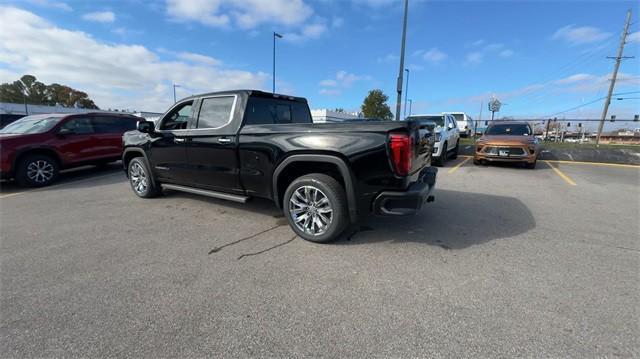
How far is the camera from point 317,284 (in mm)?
2713

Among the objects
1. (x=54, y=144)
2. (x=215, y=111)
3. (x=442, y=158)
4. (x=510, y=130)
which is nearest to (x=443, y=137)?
(x=442, y=158)

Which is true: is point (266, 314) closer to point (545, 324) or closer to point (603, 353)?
point (545, 324)

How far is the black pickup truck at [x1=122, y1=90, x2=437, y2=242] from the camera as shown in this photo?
3178 millimetres

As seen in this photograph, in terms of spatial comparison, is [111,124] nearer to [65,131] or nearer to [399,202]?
[65,131]

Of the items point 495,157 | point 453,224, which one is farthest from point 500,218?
point 495,157

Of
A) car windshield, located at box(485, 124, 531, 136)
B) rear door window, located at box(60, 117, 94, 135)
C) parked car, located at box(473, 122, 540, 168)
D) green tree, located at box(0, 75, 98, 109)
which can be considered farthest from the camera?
green tree, located at box(0, 75, 98, 109)

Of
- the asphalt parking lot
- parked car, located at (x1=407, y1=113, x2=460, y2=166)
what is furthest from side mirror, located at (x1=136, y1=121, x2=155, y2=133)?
parked car, located at (x1=407, y1=113, x2=460, y2=166)

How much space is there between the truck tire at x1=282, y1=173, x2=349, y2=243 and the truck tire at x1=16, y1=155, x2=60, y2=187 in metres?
6.78

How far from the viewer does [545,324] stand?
2154 mm

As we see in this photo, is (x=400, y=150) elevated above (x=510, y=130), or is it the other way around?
(x=510, y=130)

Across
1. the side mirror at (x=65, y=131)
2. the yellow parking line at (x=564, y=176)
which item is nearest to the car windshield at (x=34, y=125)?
the side mirror at (x=65, y=131)

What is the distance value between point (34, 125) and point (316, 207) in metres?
8.11

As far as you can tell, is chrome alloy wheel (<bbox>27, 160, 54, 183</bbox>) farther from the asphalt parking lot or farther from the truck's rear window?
the truck's rear window

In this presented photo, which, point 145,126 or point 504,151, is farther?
point 504,151
